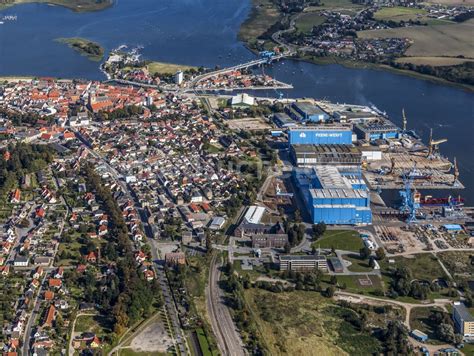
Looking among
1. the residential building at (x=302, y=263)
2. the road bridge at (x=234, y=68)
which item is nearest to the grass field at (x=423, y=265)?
the residential building at (x=302, y=263)

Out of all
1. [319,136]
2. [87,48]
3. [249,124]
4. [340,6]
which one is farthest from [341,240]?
[340,6]

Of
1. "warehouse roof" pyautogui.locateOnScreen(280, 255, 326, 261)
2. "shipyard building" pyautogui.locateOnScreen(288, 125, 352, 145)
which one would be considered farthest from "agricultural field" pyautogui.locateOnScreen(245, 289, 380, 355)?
"shipyard building" pyautogui.locateOnScreen(288, 125, 352, 145)

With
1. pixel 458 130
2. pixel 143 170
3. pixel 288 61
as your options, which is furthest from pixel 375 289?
pixel 288 61

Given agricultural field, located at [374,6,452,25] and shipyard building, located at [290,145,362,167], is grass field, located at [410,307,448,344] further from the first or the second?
agricultural field, located at [374,6,452,25]

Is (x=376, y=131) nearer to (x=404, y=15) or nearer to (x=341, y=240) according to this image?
(x=341, y=240)

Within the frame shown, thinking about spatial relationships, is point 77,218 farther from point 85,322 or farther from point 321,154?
point 321,154

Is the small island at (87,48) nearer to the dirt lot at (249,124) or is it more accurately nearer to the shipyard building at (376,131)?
the dirt lot at (249,124)
